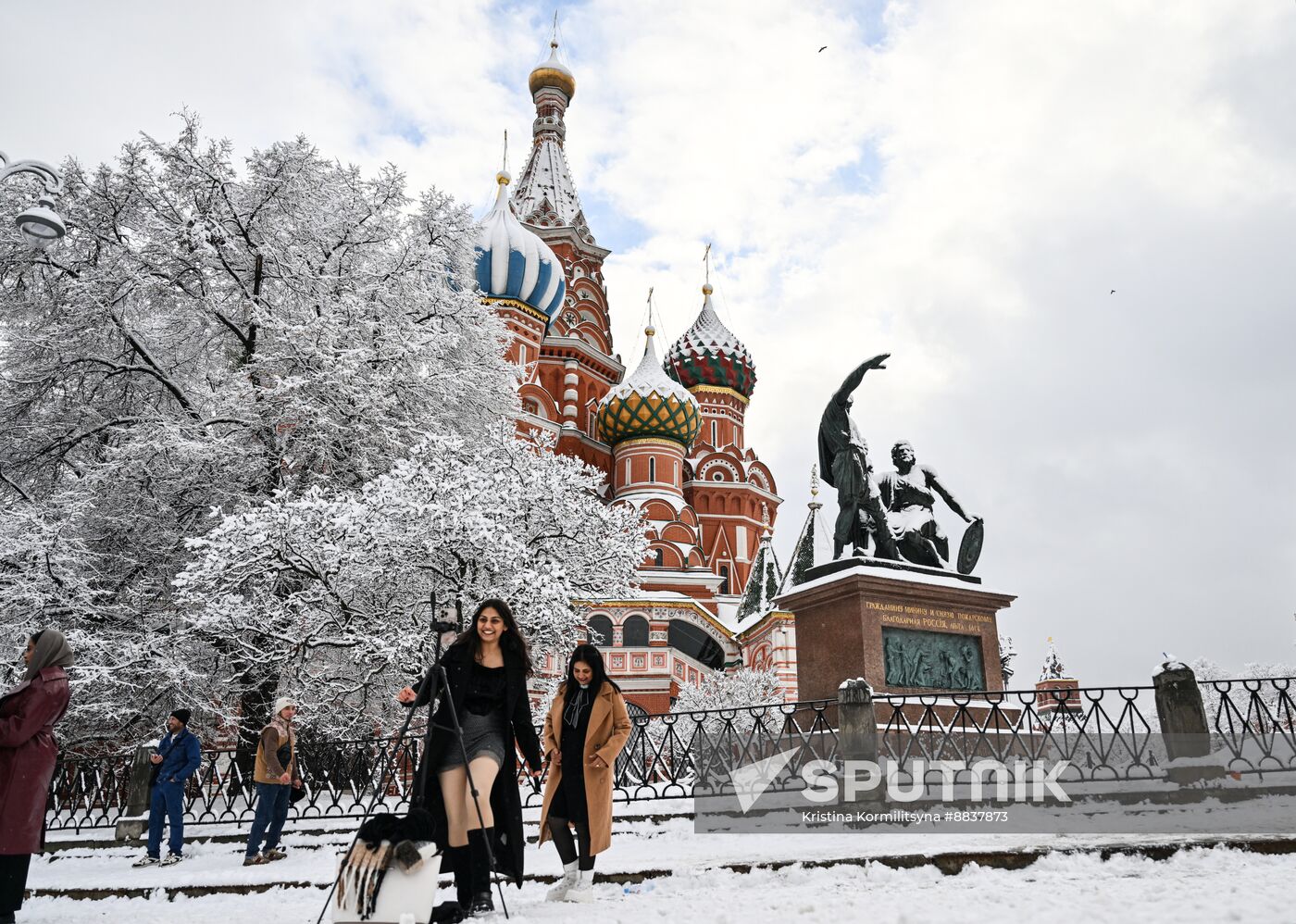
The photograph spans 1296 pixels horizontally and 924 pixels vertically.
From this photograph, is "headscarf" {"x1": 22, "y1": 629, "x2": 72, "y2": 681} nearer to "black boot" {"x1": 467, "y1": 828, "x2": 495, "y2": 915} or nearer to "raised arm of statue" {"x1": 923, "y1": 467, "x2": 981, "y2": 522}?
"black boot" {"x1": 467, "y1": 828, "x2": 495, "y2": 915}

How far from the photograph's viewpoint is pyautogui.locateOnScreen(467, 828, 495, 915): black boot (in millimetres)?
4695

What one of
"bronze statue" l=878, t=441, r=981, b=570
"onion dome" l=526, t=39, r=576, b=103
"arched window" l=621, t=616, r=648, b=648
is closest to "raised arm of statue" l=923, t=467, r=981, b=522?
"bronze statue" l=878, t=441, r=981, b=570

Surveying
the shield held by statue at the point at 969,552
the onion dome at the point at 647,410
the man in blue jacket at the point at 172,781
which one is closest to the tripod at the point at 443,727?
the man in blue jacket at the point at 172,781

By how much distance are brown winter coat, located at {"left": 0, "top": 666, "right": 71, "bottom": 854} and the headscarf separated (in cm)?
3

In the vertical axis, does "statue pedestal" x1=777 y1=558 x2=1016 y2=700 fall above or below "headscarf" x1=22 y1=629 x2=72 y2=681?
above

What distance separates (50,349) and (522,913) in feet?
48.6

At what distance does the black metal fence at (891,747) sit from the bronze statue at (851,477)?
220 centimetres

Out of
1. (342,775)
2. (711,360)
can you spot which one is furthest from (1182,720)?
(711,360)

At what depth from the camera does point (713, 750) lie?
1007 centimetres

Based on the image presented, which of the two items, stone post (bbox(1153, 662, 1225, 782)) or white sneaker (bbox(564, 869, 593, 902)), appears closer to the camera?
white sneaker (bbox(564, 869, 593, 902))

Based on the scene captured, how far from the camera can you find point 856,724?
29.0ft

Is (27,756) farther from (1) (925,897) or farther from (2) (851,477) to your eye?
(2) (851,477)

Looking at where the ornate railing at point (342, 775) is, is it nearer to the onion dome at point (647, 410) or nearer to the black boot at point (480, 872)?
the black boot at point (480, 872)

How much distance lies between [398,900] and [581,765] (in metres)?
2.08
